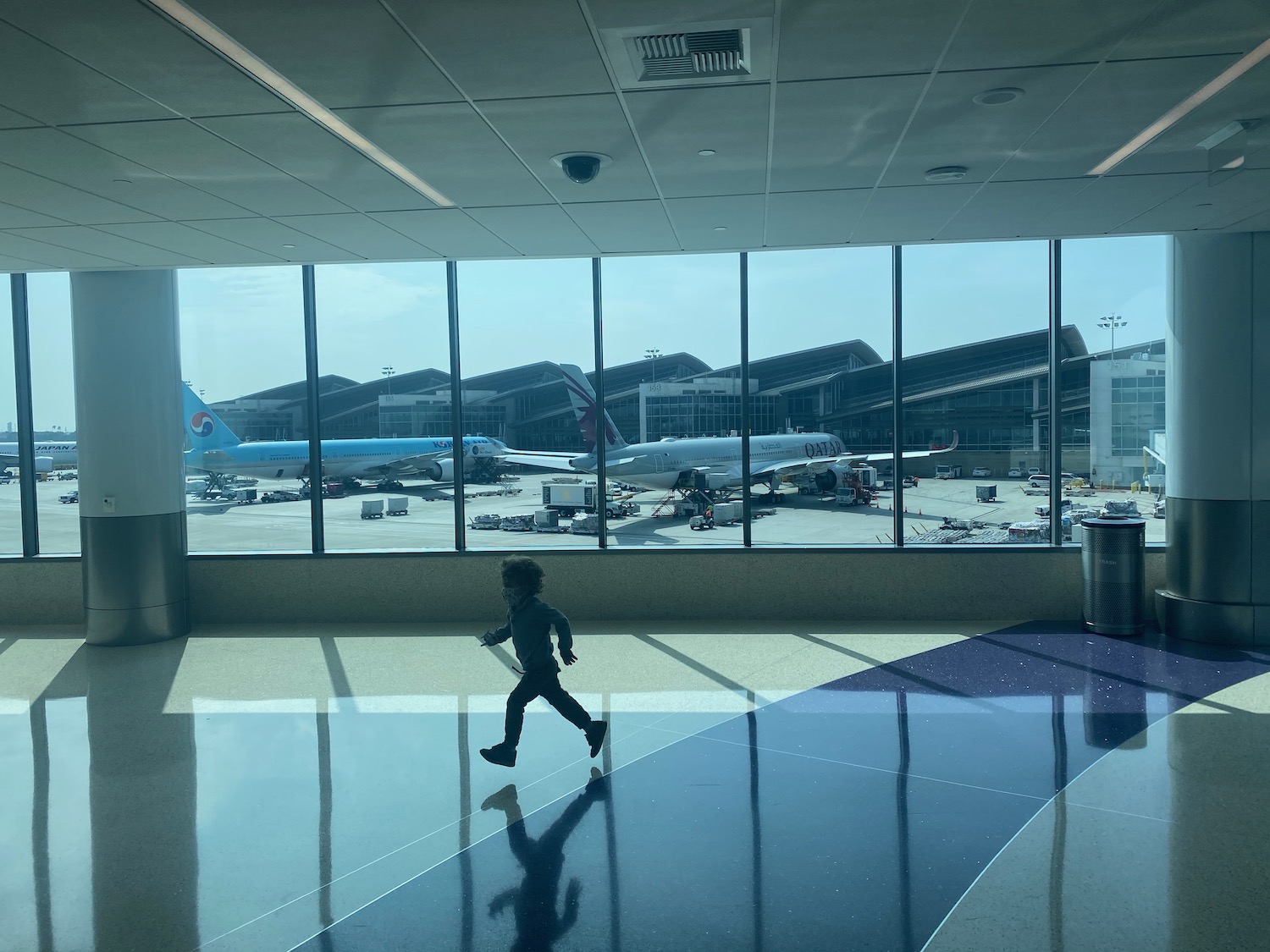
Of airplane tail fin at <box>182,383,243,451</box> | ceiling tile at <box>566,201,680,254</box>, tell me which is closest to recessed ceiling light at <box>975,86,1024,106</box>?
ceiling tile at <box>566,201,680,254</box>

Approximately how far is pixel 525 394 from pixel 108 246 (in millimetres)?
3791

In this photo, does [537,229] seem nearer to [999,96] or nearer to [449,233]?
[449,233]

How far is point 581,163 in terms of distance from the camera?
4.84 m

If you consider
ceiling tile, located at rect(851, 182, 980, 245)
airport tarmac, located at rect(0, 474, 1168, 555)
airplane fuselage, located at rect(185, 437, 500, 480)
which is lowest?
airport tarmac, located at rect(0, 474, 1168, 555)

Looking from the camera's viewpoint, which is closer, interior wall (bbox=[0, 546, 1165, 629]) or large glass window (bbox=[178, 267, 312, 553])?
interior wall (bbox=[0, 546, 1165, 629])

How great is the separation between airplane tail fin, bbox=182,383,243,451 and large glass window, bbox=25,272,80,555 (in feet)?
4.11

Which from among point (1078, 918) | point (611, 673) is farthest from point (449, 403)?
point (1078, 918)

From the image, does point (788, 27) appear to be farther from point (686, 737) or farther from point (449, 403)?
point (449, 403)

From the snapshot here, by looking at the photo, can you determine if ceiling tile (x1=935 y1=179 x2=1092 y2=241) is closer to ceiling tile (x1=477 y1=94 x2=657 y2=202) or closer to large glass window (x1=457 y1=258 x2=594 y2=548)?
ceiling tile (x1=477 y1=94 x2=657 y2=202)

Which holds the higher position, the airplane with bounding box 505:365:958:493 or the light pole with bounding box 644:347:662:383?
the light pole with bounding box 644:347:662:383

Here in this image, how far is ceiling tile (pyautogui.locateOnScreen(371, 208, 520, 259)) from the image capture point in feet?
19.5

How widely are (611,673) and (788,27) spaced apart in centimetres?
479

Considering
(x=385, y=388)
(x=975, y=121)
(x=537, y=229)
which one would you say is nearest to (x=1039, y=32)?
(x=975, y=121)

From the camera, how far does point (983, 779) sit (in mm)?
4652
